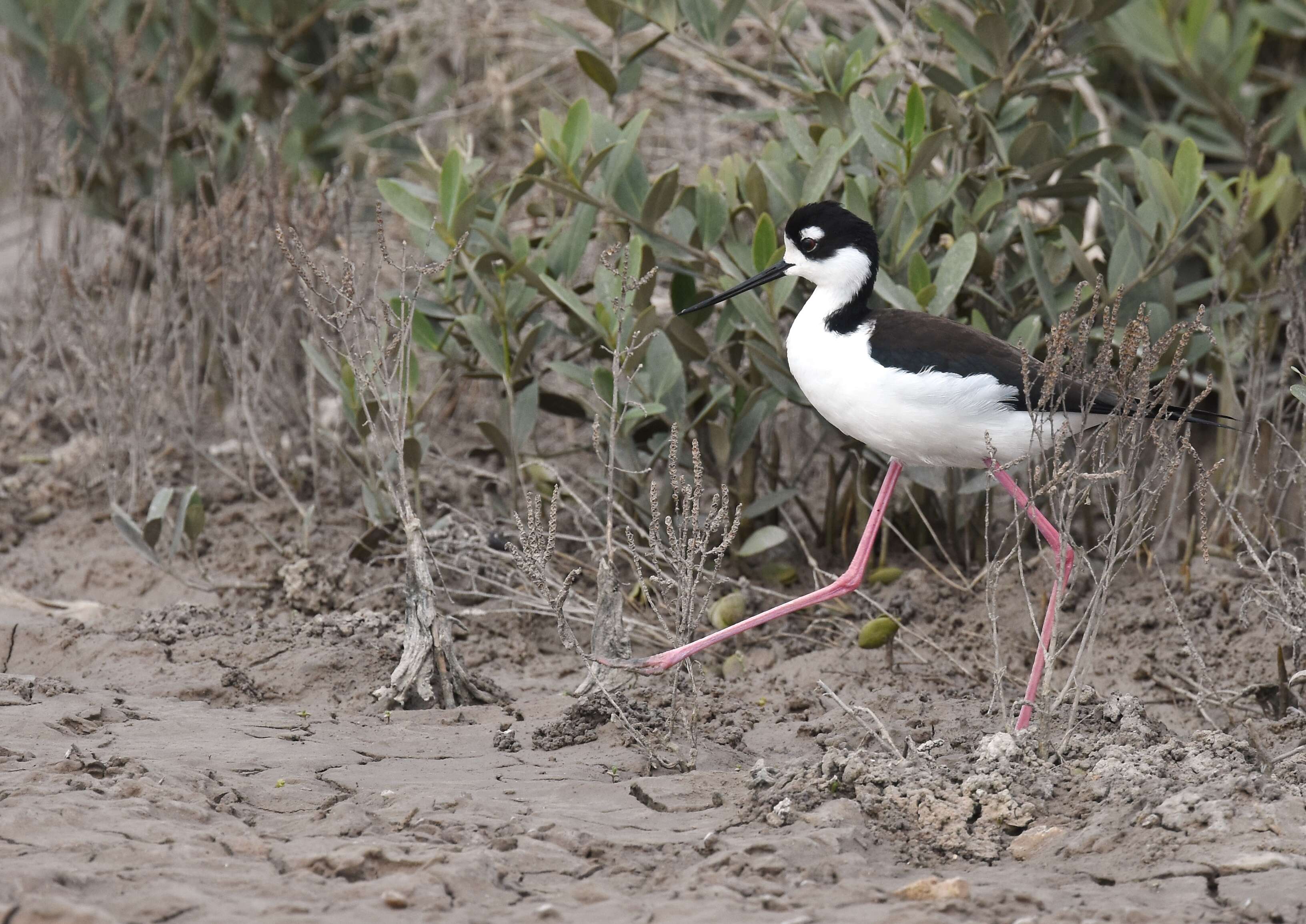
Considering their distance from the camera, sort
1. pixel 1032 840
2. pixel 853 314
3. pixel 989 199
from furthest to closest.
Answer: pixel 989 199
pixel 853 314
pixel 1032 840

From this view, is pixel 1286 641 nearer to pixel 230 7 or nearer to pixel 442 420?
pixel 442 420

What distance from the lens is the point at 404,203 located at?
4402 mm

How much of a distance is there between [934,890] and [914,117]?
2.42 metres

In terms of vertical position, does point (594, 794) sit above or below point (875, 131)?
below

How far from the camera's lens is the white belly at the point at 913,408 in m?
3.54

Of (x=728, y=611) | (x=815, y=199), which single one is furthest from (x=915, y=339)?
(x=728, y=611)

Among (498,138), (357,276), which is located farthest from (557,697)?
(498,138)

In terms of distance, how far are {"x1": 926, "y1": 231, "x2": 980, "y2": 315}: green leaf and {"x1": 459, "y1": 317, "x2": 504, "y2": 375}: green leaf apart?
1173mm

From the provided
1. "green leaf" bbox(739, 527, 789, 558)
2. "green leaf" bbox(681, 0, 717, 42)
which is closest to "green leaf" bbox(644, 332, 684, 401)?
"green leaf" bbox(739, 527, 789, 558)

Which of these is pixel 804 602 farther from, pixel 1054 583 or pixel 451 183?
pixel 451 183

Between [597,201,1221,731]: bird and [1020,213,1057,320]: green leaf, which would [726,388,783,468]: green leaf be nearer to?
[597,201,1221,731]: bird

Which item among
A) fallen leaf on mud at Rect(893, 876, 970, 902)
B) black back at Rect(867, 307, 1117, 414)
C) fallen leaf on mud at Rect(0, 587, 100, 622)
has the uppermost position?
black back at Rect(867, 307, 1117, 414)

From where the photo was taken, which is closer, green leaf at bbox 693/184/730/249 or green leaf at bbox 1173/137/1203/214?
green leaf at bbox 1173/137/1203/214

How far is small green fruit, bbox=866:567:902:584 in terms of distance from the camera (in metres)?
4.50
